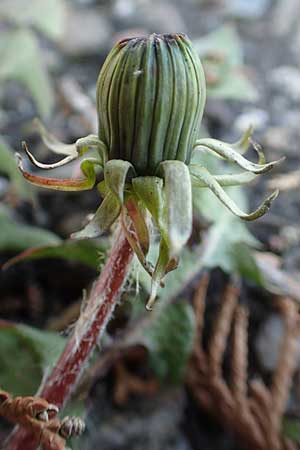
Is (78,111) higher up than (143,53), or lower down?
lower down

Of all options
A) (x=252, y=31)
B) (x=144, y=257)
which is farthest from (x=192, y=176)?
(x=252, y=31)

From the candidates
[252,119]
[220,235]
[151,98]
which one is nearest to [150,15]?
[252,119]

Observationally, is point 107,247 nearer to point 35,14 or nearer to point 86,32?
point 35,14

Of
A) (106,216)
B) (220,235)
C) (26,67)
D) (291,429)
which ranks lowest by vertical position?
(291,429)

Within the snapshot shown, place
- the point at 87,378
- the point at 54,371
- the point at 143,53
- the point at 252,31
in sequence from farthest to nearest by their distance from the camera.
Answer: the point at 252,31 → the point at 87,378 → the point at 54,371 → the point at 143,53

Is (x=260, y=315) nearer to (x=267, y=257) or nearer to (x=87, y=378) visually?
(x=267, y=257)

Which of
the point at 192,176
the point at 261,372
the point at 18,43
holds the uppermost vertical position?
the point at 192,176

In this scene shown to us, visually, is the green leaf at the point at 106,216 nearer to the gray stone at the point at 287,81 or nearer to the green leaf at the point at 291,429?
the green leaf at the point at 291,429

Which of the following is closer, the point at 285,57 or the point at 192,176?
the point at 192,176
